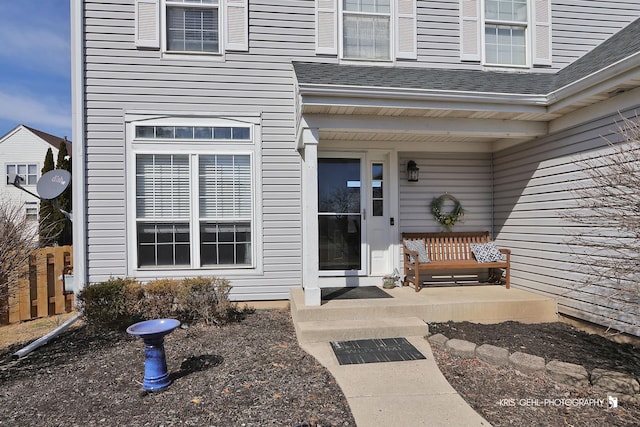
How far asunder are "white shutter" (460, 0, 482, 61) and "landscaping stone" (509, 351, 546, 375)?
4.58 m

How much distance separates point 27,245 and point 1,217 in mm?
428

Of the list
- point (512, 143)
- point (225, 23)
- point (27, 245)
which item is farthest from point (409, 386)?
point (225, 23)

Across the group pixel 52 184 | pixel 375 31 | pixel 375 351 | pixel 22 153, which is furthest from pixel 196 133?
pixel 22 153

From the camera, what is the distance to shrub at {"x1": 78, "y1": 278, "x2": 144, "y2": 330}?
4344mm

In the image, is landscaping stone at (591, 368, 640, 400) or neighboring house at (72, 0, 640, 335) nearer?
landscaping stone at (591, 368, 640, 400)

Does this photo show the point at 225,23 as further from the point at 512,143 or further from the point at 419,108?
the point at 512,143

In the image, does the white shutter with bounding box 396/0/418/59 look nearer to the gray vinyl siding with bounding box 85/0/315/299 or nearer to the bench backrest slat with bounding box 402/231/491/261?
the gray vinyl siding with bounding box 85/0/315/299

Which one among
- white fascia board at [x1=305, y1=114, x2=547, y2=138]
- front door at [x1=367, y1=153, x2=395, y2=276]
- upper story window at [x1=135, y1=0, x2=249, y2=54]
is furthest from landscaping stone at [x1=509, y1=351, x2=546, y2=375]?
upper story window at [x1=135, y1=0, x2=249, y2=54]

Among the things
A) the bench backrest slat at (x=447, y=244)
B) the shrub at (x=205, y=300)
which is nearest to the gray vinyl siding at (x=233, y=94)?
the shrub at (x=205, y=300)

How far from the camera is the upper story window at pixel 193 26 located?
214 inches

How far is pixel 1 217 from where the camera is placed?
4238 mm

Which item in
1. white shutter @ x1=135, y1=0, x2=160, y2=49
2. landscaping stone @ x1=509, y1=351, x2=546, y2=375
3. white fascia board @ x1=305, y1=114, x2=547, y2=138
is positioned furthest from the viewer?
white shutter @ x1=135, y1=0, x2=160, y2=49

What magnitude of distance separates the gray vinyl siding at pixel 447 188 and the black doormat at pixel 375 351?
2386mm

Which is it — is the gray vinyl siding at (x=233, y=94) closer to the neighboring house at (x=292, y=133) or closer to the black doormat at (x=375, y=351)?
the neighboring house at (x=292, y=133)
